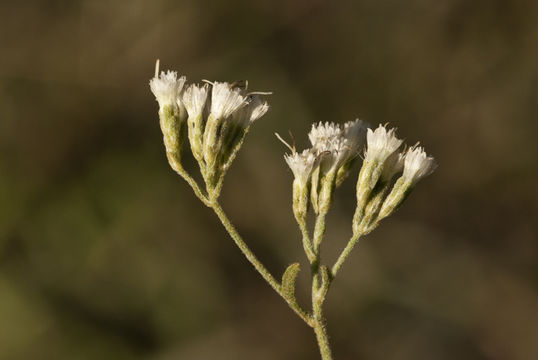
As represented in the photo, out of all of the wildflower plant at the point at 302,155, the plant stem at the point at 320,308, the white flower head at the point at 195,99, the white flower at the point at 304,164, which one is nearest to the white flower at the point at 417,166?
the wildflower plant at the point at 302,155

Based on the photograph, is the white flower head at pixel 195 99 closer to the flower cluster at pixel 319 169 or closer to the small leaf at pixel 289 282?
the flower cluster at pixel 319 169

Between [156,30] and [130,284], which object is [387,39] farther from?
[130,284]

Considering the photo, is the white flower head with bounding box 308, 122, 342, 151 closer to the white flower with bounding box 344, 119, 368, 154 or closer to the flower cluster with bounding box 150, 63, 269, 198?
the white flower with bounding box 344, 119, 368, 154

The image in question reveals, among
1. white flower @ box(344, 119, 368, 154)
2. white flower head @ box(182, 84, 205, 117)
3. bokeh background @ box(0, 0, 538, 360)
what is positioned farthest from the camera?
bokeh background @ box(0, 0, 538, 360)

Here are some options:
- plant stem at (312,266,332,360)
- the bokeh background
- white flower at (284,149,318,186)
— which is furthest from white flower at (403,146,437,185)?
the bokeh background

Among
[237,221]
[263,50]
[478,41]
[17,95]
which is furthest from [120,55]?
[478,41]

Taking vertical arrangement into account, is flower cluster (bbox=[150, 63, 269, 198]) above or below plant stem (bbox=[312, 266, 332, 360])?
above

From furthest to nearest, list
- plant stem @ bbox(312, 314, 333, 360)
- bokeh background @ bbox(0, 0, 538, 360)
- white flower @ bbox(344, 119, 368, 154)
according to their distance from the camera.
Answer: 1. bokeh background @ bbox(0, 0, 538, 360)
2. white flower @ bbox(344, 119, 368, 154)
3. plant stem @ bbox(312, 314, 333, 360)

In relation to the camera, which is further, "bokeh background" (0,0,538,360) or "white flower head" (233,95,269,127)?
"bokeh background" (0,0,538,360)
